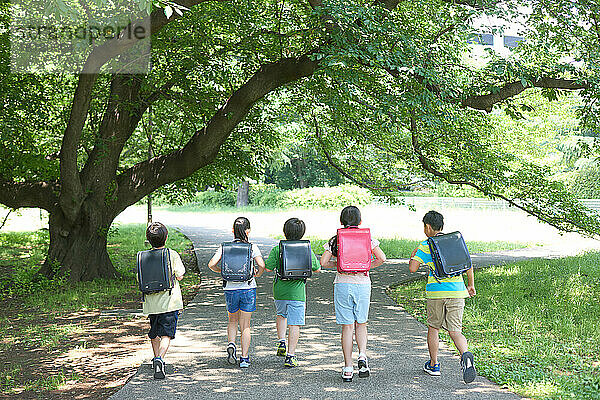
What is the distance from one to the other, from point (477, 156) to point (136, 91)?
7.32m

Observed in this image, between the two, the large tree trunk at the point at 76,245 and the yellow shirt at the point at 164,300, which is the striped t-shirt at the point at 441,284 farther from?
the large tree trunk at the point at 76,245

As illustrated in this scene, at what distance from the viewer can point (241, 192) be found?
53844 millimetres

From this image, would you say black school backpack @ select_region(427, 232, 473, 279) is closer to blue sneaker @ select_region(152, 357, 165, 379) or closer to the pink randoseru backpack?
the pink randoseru backpack

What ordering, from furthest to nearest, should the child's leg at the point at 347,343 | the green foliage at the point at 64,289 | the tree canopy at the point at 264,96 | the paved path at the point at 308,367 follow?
the green foliage at the point at 64,289
the tree canopy at the point at 264,96
the child's leg at the point at 347,343
the paved path at the point at 308,367

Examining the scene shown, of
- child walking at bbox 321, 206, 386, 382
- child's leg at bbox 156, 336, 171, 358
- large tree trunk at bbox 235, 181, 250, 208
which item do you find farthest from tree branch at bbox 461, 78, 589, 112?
large tree trunk at bbox 235, 181, 250, 208

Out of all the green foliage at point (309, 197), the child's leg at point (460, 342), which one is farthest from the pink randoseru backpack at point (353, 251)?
the green foliage at point (309, 197)

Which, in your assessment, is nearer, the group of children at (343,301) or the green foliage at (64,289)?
the group of children at (343,301)

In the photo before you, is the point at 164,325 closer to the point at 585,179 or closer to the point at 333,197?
the point at 585,179

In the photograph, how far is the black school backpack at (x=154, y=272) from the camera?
5.88 meters

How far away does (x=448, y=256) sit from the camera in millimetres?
5734

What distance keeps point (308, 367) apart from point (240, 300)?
982mm

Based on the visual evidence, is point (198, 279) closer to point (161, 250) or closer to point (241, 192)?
point (161, 250)

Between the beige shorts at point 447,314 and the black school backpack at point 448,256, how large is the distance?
28 centimetres

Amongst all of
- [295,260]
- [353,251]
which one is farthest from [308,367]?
[353,251]
